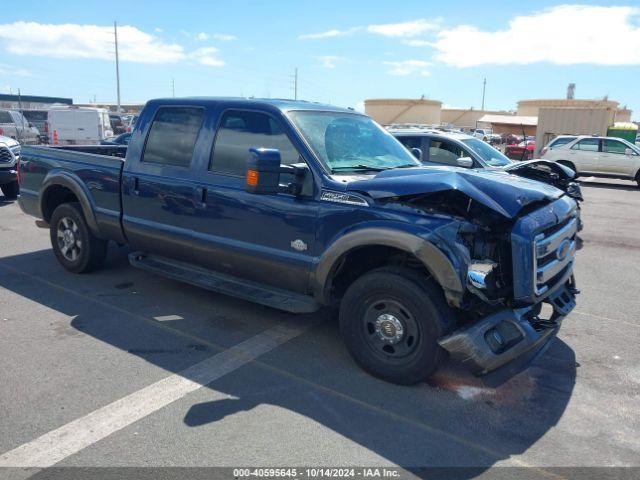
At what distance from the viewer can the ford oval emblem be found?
12.7 ft

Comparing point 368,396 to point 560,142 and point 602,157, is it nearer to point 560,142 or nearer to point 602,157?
point 602,157

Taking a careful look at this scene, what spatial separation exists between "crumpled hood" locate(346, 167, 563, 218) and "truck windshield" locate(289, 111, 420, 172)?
1.63 feet

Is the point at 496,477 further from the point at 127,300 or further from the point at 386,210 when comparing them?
the point at 127,300

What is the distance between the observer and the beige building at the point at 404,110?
63406 mm

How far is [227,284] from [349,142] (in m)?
1.64

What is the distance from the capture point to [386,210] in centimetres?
377

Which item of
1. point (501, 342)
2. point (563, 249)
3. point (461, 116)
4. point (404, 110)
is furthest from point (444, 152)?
point (461, 116)

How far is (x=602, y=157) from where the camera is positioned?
1853 cm

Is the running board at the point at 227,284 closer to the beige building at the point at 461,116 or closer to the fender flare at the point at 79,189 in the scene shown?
the fender flare at the point at 79,189

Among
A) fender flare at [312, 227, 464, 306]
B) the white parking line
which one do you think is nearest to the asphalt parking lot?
the white parking line

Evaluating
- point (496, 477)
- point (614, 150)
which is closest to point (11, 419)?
point (496, 477)

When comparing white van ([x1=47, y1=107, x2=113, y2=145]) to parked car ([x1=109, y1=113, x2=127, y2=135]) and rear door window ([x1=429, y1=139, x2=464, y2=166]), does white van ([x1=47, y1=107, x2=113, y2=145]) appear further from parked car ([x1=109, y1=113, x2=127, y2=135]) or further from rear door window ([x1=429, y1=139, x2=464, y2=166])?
rear door window ([x1=429, y1=139, x2=464, y2=166])

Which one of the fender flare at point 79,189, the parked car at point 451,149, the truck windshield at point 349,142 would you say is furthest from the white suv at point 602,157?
the fender flare at point 79,189

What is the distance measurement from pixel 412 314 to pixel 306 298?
971mm
